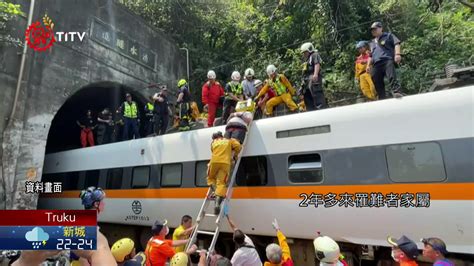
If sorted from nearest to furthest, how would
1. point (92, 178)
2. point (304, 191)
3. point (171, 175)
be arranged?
point (304, 191) < point (171, 175) < point (92, 178)

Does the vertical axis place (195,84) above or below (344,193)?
above

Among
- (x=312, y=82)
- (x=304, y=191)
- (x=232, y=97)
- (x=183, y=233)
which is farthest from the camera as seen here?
(x=232, y=97)

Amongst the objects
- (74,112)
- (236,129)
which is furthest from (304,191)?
(74,112)

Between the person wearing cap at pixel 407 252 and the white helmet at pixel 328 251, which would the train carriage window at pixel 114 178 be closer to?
the white helmet at pixel 328 251

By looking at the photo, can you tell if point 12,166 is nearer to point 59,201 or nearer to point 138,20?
point 59,201

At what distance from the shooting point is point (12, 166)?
384 inches

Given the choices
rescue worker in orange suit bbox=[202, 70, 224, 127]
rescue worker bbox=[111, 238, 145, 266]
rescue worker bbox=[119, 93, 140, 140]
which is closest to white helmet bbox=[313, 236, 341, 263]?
rescue worker bbox=[111, 238, 145, 266]

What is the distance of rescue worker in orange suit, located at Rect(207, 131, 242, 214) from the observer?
19.5ft

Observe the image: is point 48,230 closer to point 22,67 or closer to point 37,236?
point 37,236

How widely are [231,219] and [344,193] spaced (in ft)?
7.24

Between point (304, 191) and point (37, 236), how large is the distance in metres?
4.38

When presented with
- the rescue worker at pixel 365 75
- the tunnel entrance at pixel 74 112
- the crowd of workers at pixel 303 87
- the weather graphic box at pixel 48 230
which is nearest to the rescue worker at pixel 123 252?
the weather graphic box at pixel 48 230

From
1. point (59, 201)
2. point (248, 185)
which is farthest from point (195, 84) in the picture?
point (248, 185)

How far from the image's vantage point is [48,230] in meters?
1.78
